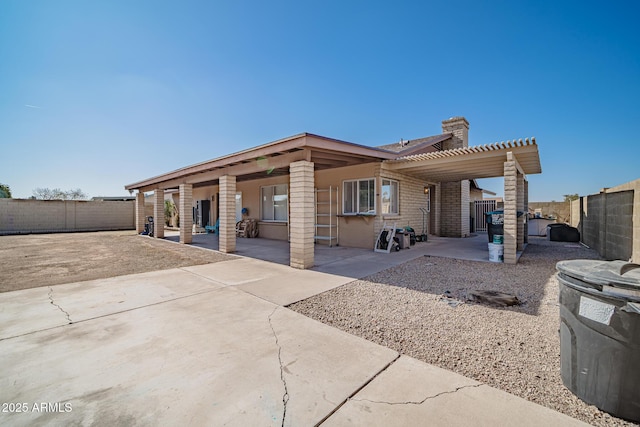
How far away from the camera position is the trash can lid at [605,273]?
1653 millimetres

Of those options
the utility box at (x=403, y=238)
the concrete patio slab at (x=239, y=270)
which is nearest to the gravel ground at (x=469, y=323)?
the concrete patio slab at (x=239, y=270)

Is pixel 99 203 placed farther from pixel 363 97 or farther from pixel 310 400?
pixel 310 400

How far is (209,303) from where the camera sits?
399 centimetres

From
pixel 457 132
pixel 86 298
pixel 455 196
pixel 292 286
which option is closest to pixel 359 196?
pixel 292 286

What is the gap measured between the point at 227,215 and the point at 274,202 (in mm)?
3796

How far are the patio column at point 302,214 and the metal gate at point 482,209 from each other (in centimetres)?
1357

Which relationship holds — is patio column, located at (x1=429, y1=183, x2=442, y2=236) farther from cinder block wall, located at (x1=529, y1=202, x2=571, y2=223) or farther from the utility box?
cinder block wall, located at (x1=529, y1=202, x2=571, y2=223)

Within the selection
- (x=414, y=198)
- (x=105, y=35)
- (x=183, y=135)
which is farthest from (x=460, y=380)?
(x=183, y=135)

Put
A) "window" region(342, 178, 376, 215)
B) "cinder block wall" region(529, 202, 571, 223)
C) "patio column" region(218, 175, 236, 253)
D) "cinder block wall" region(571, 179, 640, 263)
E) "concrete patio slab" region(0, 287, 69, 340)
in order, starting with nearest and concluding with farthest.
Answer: "concrete patio slab" region(0, 287, 69, 340) → "cinder block wall" region(571, 179, 640, 263) → "patio column" region(218, 175, 236, 253) → "window" region(342, 178, 376, 215) → "cinder block wall" region(529, 202, 571, 223)

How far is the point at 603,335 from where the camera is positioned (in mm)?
1727

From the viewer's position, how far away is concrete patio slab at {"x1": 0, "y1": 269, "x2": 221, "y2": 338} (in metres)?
3.37

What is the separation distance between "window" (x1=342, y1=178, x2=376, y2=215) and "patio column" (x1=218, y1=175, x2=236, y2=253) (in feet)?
13.5

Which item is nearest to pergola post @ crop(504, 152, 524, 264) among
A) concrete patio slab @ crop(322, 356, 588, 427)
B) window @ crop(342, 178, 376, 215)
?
window @ crop(342, 178, 376, 215)

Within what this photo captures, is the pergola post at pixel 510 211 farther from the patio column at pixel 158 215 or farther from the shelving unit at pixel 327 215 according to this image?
the patio column at pixel 158 215
